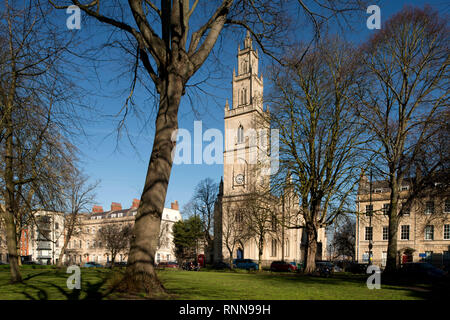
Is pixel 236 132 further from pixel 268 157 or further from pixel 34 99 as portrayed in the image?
pixel 34 99

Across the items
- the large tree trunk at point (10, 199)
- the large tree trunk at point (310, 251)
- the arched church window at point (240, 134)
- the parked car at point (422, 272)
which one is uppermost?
the arched church window at point (240, 134)

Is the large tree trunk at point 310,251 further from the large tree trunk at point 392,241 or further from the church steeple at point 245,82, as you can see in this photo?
the church steeple at point 245,82

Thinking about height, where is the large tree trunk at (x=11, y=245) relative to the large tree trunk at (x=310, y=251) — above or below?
above

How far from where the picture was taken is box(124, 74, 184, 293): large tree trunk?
671 cm

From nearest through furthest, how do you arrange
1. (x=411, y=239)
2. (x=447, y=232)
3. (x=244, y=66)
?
(x=447, y=232) → (x=411, y=239) → (x=244, y=66)

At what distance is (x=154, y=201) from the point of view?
6953mm

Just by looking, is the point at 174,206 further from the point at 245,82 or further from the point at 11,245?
the point at 11,245

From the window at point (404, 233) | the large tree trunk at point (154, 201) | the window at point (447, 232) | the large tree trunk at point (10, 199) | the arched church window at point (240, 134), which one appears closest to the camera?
the large tree trunk at point (154, 201)

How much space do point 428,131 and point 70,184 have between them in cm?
1907

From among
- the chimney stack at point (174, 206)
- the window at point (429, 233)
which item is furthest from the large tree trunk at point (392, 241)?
the chimney stack at point (174, 206)

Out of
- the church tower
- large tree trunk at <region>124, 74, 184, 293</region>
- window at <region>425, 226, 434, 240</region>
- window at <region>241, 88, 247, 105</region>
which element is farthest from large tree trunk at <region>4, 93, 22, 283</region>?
window at <region>241, 88, 247, 105</region>

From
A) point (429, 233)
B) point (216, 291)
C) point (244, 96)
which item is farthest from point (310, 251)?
point (244, 96)

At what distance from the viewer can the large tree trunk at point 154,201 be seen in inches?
264

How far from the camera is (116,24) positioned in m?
7.98
